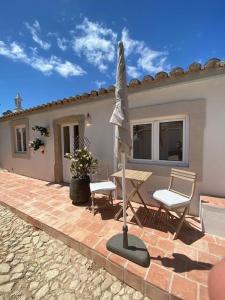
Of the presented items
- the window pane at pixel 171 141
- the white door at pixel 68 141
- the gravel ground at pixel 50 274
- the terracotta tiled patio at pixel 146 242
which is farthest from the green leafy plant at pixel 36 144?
the window pane at pixel 171 141

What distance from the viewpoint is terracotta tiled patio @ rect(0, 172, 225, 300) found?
1.96 meters

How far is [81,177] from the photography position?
4.55m

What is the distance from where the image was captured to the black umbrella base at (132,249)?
2.25 meters

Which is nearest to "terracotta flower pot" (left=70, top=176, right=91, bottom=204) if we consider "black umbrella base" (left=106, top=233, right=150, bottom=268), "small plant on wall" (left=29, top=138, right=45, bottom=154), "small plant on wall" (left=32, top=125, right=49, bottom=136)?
"black umbrella base" (left=106, top=233, right=150, bottom=268)

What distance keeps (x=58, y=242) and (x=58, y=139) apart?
14.7ft

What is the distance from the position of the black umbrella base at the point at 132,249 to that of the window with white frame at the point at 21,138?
8021mm

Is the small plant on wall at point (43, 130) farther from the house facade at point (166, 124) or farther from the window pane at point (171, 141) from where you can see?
the window pane at point (171, 141)

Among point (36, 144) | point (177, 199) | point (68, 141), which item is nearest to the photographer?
point (177, 199)

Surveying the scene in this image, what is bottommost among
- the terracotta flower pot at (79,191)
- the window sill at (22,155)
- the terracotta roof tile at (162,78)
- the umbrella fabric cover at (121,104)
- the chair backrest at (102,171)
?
the terracotta flower pot at (79,191)

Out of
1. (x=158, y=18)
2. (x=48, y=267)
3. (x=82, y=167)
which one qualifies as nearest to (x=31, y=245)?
(x=48, y=267)

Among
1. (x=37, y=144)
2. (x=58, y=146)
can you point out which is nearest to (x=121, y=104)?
(x=58, y=146)

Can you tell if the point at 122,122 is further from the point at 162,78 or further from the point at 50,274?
the point at 50,274

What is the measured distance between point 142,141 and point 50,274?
3.75 meters

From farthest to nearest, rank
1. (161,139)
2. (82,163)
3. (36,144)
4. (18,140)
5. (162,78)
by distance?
(18,140), (36,144), (82,163), (161,139), (162,78)
